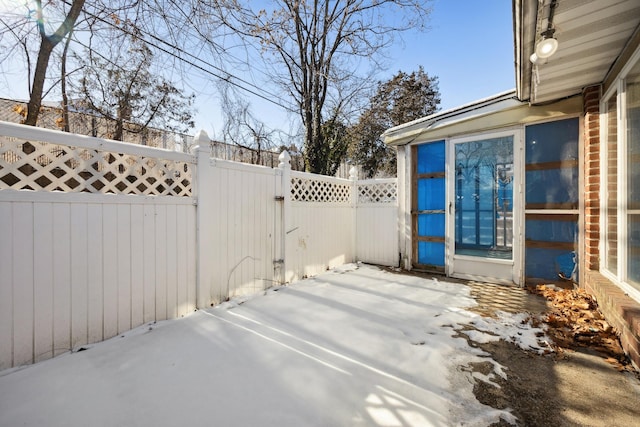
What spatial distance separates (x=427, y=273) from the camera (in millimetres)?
4570

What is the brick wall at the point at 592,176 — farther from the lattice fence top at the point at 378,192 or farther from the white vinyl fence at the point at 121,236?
the white vinyl fence at the point at 121,236

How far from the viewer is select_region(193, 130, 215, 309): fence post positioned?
9.27 feet

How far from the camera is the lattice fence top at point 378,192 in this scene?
5047mm

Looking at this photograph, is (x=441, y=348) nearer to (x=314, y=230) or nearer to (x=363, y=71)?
(x=314, y=230)

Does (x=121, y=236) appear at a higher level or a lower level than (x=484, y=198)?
lower

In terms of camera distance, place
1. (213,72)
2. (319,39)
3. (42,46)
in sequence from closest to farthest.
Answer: (42,46) < (213,72) < (319,39)

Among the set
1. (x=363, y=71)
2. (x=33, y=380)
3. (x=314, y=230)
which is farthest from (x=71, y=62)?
(x=363, y=71)

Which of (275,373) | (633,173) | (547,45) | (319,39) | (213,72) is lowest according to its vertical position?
(275,373)

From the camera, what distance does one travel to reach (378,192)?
523cm

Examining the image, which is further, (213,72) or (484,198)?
(213,72)

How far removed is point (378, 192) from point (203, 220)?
3.37 metres

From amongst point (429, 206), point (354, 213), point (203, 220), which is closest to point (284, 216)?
point (203, 220)

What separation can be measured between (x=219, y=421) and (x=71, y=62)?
6.34m

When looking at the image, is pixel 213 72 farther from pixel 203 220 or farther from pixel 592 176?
pixel 592 176
